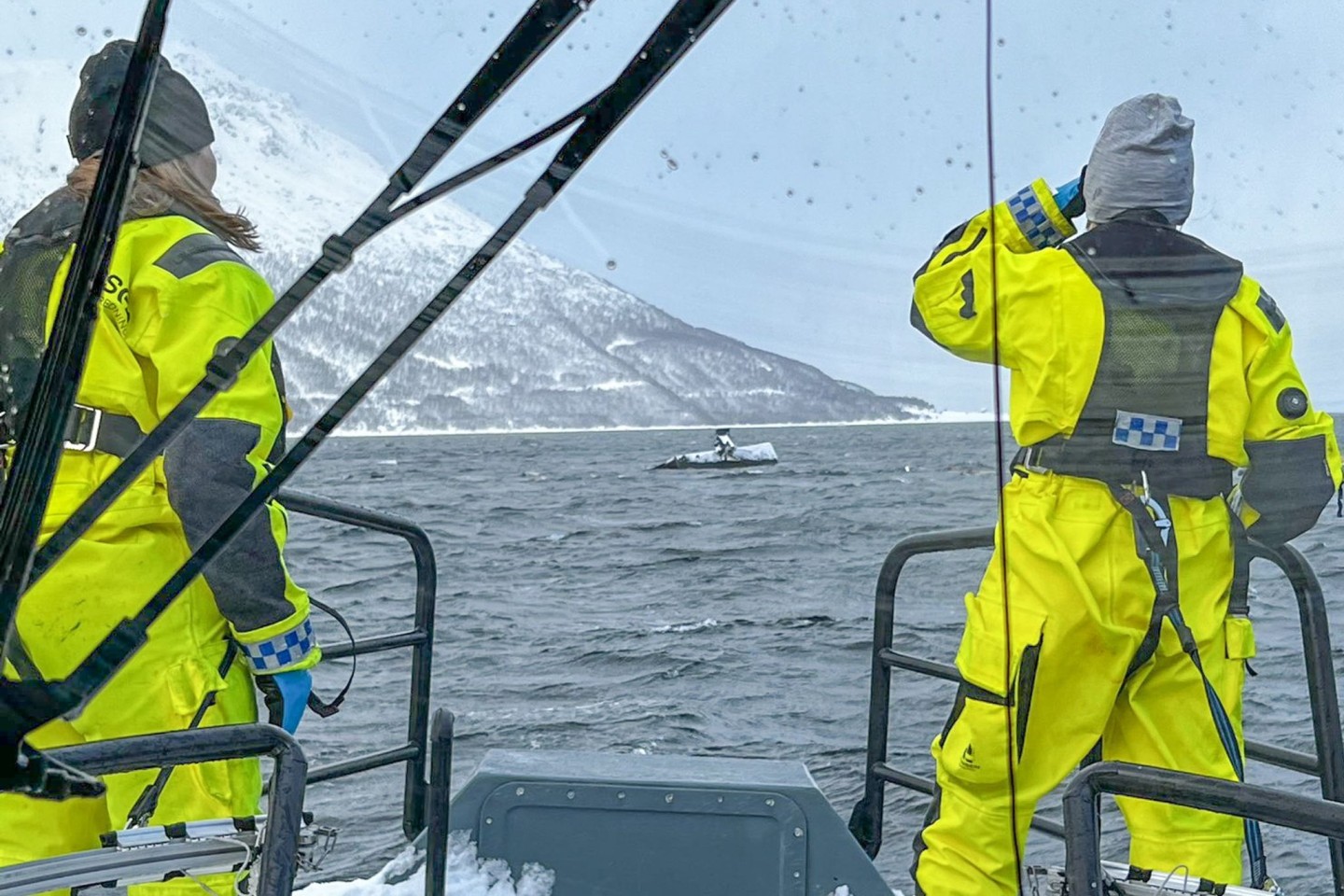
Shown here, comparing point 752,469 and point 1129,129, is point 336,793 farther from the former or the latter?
point 1129,129

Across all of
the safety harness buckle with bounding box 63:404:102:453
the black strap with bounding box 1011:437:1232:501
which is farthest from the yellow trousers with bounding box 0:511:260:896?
the black strap with bounding box 1011:437:1232:501

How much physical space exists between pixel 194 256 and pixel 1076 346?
1.10 metres

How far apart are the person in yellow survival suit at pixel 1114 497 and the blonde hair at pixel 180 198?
0.88 meters

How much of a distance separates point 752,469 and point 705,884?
7.64 ft

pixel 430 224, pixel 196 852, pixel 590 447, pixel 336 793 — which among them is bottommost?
pixel 336 793

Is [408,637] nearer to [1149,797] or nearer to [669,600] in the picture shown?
[1149,797]

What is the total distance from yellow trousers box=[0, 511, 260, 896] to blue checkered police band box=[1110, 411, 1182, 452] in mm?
1182

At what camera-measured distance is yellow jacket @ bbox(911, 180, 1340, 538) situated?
1842 mm

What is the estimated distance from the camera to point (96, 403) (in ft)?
5.09

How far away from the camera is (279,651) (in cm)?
173

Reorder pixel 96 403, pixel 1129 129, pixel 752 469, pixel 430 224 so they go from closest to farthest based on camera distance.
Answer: pixel 430 224
pixel 96 403
pixel 1129 129
pixel 752 469

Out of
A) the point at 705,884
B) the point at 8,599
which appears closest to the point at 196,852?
the point at 8,599

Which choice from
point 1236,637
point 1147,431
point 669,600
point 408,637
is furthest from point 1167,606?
point 669,600

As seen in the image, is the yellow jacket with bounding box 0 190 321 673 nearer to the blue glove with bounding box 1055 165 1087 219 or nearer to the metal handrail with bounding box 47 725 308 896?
the metal handrail with bounding box 47 725 308 896
